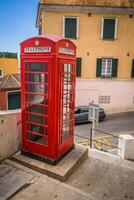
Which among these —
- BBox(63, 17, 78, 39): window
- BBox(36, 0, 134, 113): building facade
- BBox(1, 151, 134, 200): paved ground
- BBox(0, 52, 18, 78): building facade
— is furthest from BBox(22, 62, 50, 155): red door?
BBox(0, 52, 18, 78): building facade

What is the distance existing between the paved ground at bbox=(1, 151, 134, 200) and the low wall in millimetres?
275

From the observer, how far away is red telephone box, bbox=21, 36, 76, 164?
3.87 metres

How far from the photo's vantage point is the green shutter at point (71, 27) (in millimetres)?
15828

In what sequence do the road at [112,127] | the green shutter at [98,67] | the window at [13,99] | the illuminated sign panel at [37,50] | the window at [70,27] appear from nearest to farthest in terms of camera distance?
1. the illuminated sign panel at [37,50]
2. the road at [112,127]
3. the window at [13,99]
4. the window at [70,27]
5. the green shutter at [98,67]

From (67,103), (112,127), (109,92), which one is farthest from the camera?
(109,92)

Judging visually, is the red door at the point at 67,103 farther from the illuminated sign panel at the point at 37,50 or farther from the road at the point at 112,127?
the road at the point at 112,127

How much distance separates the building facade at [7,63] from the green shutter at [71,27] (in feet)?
39.2

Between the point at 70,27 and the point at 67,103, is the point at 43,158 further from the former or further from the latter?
the point at 70,27

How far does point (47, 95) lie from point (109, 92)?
13910 millimetres

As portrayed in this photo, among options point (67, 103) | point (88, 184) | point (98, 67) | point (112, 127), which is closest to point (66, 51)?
point (67, 103)

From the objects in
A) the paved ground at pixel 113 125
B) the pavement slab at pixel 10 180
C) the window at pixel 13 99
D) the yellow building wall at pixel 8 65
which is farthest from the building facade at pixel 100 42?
the pavement slab at pixel 10 180

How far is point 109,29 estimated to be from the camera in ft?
53.5

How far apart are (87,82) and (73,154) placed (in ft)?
41.6

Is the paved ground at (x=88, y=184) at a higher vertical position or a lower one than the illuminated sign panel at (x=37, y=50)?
lower
